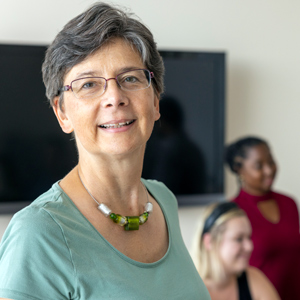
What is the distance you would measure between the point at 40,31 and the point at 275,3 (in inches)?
62.6

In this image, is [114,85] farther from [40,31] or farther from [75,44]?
[40,31]

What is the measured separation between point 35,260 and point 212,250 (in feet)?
5.04

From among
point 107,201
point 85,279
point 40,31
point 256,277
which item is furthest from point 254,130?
point 85,279

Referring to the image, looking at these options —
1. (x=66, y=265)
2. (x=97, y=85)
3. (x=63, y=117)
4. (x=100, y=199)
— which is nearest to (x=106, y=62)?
(x=97, y=85)

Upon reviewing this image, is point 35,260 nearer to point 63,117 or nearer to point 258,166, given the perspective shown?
point 63,117

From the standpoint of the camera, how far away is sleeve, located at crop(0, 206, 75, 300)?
776 mm

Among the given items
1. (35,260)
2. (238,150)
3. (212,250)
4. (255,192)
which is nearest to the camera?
(35,260)

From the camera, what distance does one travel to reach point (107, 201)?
3.37 ft

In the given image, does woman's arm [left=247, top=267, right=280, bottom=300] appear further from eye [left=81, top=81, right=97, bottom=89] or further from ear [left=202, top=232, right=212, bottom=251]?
eye [left=81, top=81, right=97, bottom=89]

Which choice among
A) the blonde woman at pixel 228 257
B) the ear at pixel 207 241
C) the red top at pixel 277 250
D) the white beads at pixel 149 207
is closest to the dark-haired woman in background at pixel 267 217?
the red top at pixel 277 250

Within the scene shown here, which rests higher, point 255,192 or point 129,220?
point 129,220

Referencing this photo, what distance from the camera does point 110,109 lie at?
37.1 inches

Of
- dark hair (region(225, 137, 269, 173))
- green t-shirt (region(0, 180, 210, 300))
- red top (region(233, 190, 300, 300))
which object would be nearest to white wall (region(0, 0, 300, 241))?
dark hair (region(225, 137, 269, 173))

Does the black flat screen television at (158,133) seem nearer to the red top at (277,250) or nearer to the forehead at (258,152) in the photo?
the forehead at (258,152)
